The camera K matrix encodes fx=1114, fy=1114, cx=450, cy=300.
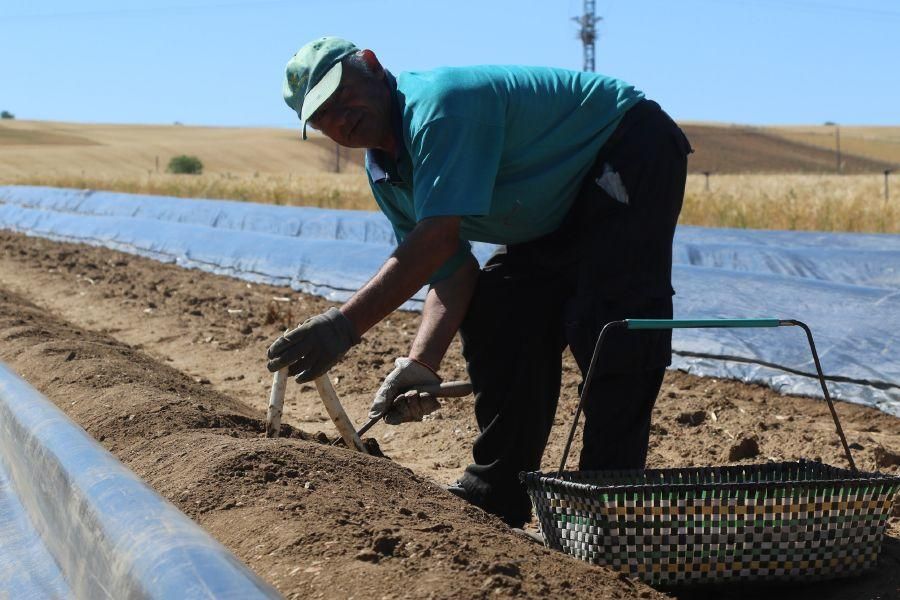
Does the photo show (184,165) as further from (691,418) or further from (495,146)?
(495,146)

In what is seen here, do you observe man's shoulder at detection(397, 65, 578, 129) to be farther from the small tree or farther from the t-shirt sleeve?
the small tree

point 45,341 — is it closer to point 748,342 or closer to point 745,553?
point 748,342

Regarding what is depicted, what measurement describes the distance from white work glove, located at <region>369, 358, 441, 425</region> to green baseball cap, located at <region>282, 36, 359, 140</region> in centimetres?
75

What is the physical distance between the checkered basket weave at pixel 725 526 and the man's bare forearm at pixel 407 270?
579 mm

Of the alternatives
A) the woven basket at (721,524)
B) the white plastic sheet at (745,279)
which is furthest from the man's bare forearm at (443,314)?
the white plastic sheet at (745,279)

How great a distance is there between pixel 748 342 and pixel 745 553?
10.9ft

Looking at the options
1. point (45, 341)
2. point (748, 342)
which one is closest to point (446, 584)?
point (748, 342)

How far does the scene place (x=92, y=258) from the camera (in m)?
13.1

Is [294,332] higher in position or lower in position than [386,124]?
lower

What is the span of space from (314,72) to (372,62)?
171 mm

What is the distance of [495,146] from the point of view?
9.26 feet

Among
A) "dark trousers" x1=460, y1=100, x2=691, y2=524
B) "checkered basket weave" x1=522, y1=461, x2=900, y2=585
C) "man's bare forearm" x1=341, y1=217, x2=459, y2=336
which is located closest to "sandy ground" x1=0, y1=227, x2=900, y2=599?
"checkered basket weave" x1=522, y1=461, x2=900, y2=585

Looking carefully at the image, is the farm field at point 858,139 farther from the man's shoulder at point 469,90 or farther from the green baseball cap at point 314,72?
the green baseball cap at point 314,72

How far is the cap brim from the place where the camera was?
280cm
